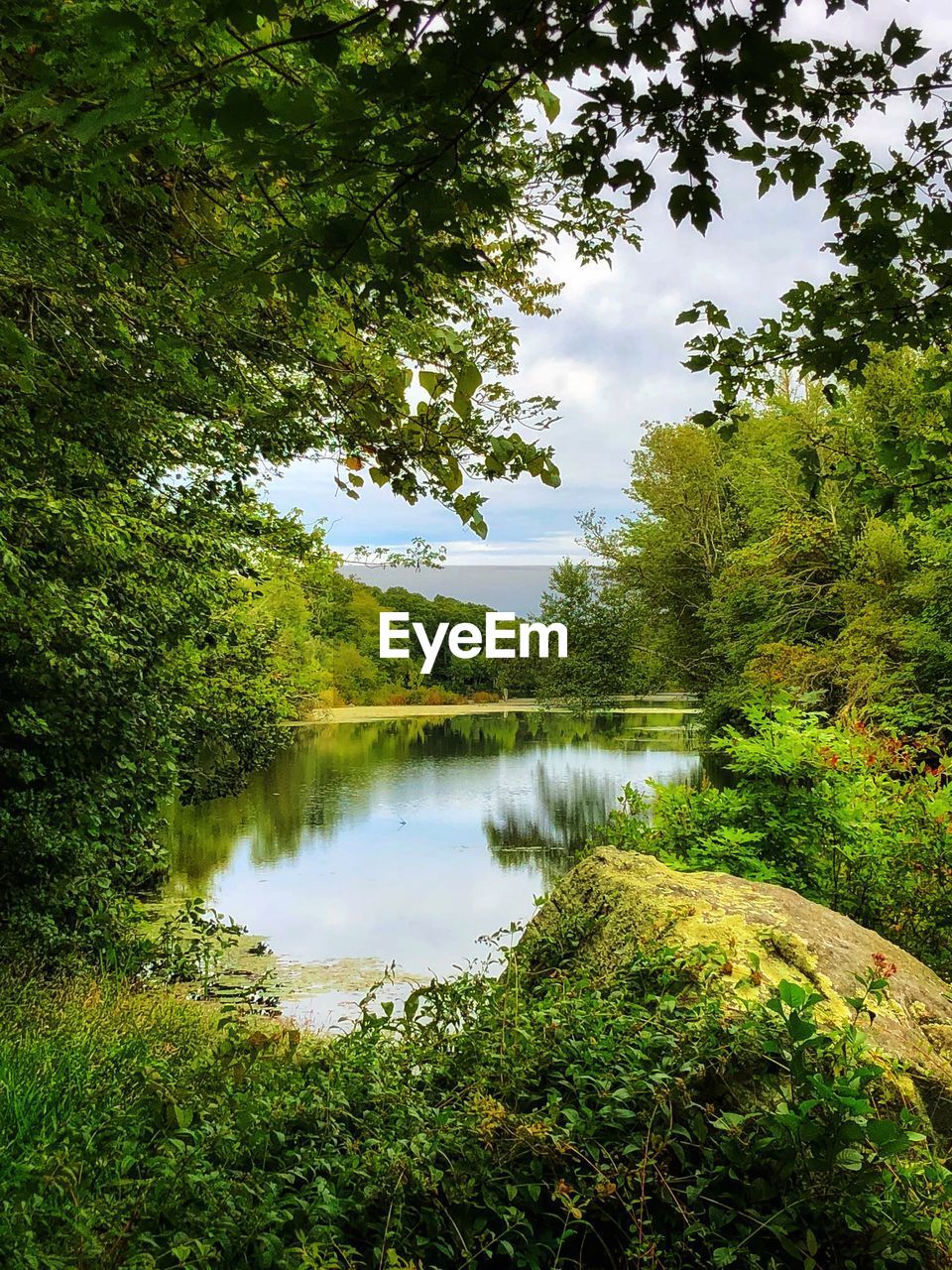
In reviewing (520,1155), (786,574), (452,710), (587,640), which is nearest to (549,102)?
(520,1155)

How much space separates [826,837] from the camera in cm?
512

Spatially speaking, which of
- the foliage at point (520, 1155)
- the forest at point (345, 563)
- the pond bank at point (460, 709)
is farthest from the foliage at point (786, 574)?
the pond bank at point (460, 709)

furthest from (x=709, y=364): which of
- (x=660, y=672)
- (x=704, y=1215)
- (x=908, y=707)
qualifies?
(x=660, y=672)

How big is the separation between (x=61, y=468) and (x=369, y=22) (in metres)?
4.84

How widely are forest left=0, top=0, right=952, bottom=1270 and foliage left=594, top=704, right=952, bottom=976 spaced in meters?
0.03

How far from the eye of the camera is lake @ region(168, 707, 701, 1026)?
1046cm

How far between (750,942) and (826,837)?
222 centimetres

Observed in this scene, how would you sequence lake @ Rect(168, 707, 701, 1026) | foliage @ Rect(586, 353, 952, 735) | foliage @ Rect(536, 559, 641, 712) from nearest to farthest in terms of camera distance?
lake @ Rect(168, 707, 701, 1026)
foliage @ Rect(586, 353, 952, 735)
foliage @ Rect(536, 559, 641, 712)

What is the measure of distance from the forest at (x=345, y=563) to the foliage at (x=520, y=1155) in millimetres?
15

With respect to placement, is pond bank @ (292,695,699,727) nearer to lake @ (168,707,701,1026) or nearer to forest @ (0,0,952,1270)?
lake @ (168,707,701,1026)

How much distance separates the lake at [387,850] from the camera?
10461mm

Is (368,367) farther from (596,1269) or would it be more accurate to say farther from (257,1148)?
(596,1269)

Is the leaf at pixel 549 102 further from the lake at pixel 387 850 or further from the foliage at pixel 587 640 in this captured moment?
the foliage at pixel 587 640

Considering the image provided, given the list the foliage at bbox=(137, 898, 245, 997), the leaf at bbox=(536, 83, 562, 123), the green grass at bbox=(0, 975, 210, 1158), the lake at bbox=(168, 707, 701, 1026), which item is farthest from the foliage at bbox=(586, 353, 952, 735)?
the foliage at bbox=(137, 898, 245, 997)
